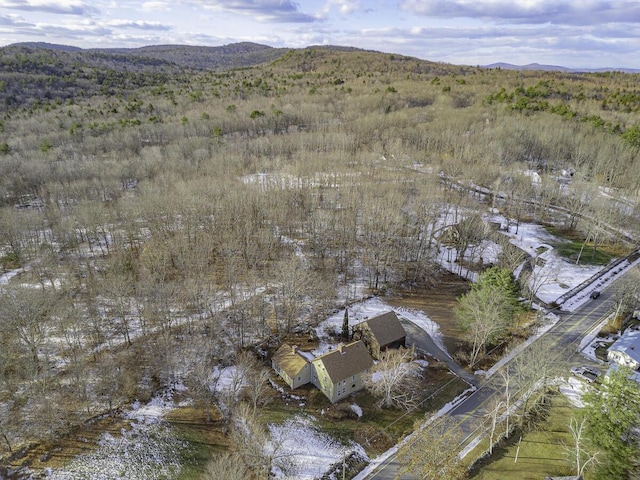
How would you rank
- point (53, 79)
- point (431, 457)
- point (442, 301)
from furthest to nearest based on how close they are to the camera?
point (53, 79), point (442, 301), point (431, 457)

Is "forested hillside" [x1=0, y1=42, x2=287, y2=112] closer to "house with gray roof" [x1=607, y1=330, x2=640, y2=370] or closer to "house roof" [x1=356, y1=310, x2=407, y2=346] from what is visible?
"house roof" [x1=356, y1=310, x2=407, y2=346]

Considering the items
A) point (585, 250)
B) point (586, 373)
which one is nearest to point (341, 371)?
point (586, 373)

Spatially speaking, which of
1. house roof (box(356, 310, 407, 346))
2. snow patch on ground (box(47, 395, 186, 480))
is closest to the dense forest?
snow patch on ground (box(47, 395, 186, 480))

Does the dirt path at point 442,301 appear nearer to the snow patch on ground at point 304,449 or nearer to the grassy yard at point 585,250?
the snow patch on ground at point 304,449

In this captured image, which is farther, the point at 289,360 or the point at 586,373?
the point at 289,360

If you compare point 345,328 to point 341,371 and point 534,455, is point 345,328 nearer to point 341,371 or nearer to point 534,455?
point 341,371

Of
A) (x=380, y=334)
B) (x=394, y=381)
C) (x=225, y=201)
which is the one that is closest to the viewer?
(x=394, y=381)
